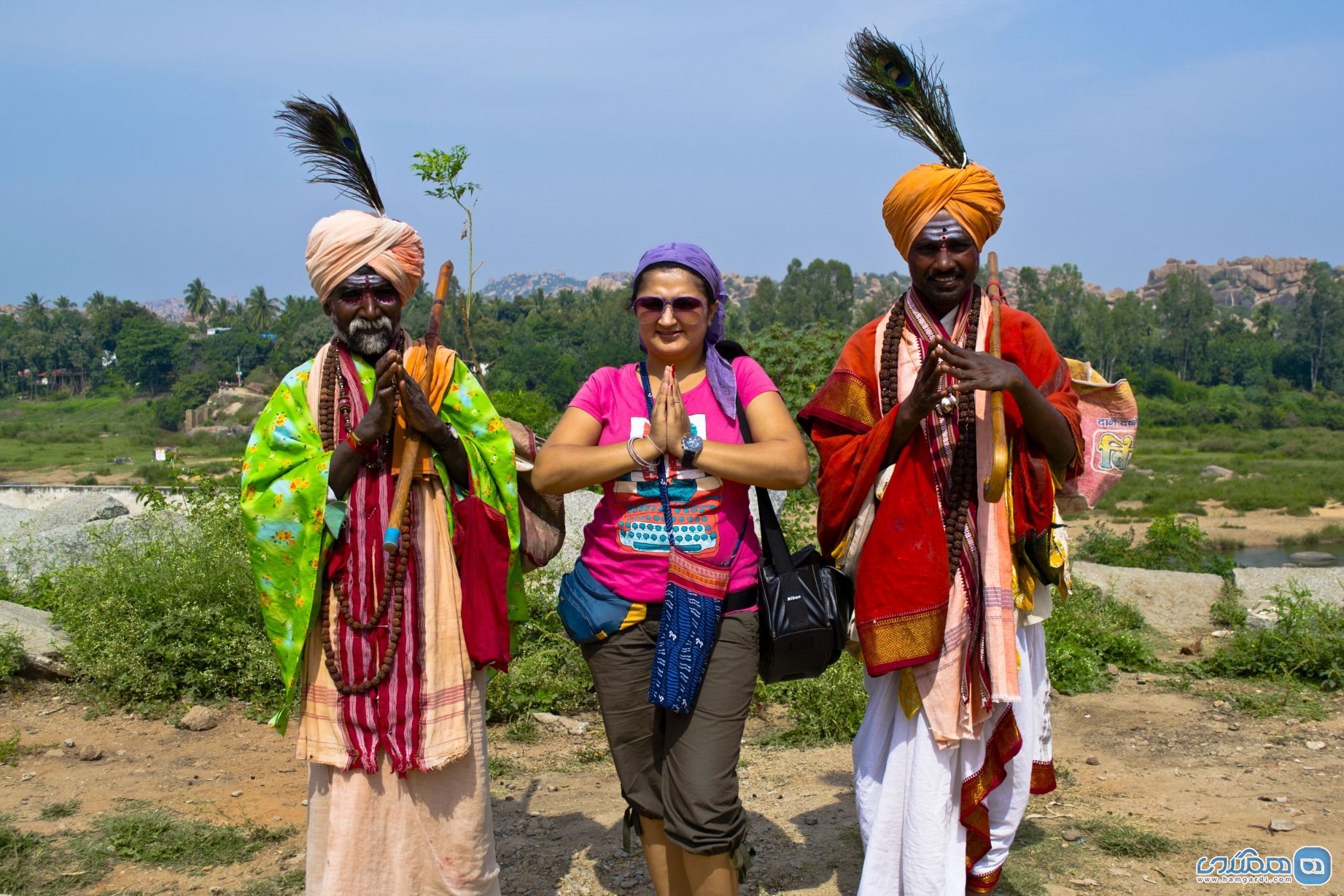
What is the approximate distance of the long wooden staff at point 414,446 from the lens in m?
3.26

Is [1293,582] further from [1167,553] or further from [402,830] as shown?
[402,830]

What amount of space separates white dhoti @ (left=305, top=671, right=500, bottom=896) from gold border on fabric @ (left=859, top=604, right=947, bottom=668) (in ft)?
4.04

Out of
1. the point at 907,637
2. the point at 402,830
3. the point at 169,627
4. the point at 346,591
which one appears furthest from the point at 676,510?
the point at 169,627

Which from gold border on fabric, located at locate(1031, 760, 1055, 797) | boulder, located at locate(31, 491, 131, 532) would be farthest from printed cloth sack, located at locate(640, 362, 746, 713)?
boulder, located at locate(31, 491, 131, 532)

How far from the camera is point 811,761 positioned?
17.6 ft

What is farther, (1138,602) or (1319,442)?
(1319,442)

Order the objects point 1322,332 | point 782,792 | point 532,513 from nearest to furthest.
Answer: point 532,513 → point 782,792 → point 1322,332

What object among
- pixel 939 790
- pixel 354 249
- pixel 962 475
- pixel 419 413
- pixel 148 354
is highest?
pixel 148 354

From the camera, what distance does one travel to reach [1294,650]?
6.54m

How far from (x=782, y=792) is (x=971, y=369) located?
2601 mm

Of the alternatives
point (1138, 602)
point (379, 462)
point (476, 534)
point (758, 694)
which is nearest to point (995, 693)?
point (476, 534)

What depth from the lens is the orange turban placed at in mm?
3312

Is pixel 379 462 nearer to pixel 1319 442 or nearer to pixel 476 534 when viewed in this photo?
pixel 476 534

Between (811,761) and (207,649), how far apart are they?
340 cm
